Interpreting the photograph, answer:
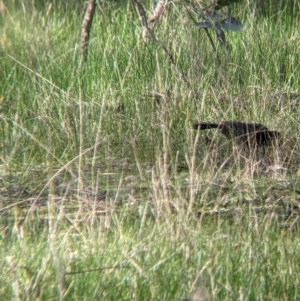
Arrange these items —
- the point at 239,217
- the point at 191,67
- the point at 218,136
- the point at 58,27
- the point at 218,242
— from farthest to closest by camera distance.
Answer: the point at 58,27 → the point at 191,67 → the point at 218,136 → the point at 239,217 → the point at 218,242

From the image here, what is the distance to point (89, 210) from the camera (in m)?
3.31

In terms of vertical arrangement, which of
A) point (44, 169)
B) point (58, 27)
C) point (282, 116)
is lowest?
point (44, 169)

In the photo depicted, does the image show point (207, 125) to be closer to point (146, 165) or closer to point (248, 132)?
point (248, 132)

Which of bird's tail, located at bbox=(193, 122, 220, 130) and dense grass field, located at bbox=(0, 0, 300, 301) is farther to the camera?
bird's tail, located at bbox=(193, 122, 220, 130)

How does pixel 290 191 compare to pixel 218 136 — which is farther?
pixel 218 136

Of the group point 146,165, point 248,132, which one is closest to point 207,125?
point 248,132

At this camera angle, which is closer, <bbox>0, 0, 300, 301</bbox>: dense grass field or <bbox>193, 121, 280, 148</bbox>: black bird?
<bbox>0, 0, 300, 301</bbox>: dense grass field

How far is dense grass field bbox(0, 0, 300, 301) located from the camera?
2654mm

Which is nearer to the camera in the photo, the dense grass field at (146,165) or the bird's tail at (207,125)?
the dense grass field at (146,165)

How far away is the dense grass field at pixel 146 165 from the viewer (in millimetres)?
2654

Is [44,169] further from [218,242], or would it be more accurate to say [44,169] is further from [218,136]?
[218,242]

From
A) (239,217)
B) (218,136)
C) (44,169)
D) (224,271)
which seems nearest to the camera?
(224,271)

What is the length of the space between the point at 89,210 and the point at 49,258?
2.10ft

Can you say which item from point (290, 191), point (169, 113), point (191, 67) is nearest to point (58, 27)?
point (191, 67)
